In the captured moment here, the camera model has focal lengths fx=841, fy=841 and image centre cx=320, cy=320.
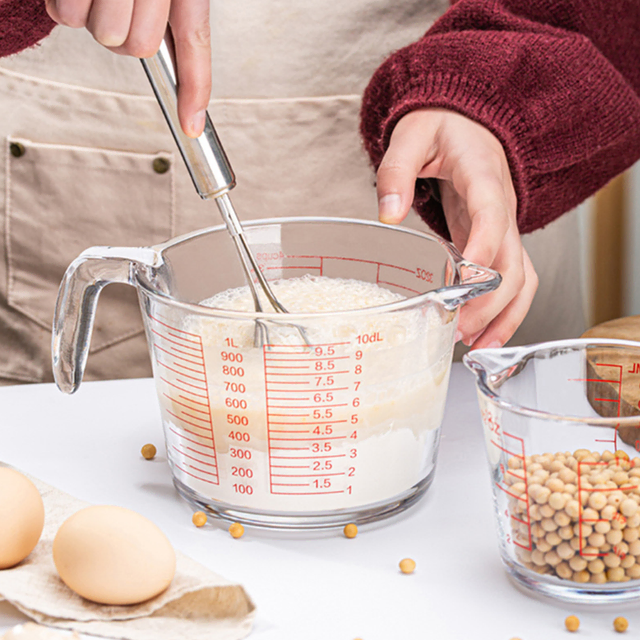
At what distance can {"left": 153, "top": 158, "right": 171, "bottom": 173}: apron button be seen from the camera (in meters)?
1.22

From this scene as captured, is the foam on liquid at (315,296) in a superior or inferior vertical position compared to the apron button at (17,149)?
inferior

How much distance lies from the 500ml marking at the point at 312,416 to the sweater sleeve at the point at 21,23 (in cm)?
52

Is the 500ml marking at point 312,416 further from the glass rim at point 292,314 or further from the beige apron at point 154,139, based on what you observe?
the beige apron at point 154,139

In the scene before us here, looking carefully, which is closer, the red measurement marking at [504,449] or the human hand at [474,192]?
the red measurement marking at [504,449]

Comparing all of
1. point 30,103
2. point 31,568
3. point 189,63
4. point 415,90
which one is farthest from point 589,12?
point 31,568

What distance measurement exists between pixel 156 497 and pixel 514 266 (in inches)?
17.3

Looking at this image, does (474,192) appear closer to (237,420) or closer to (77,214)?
(237,420)

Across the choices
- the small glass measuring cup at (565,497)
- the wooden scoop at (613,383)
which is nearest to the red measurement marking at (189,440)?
the small glass measuring cup at (565,497)

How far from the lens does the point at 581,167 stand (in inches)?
43.6

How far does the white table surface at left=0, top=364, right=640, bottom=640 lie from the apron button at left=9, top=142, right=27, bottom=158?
44 centimetres

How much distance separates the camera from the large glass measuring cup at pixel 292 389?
2.10 feet

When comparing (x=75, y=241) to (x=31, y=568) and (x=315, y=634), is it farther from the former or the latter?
(x=315, y=634)

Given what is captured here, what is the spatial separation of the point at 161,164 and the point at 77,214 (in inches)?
6.0

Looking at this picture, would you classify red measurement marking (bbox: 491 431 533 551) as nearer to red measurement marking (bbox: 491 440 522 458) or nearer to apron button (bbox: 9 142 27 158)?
red measurement marking (bbox: 491 440 522 458)
